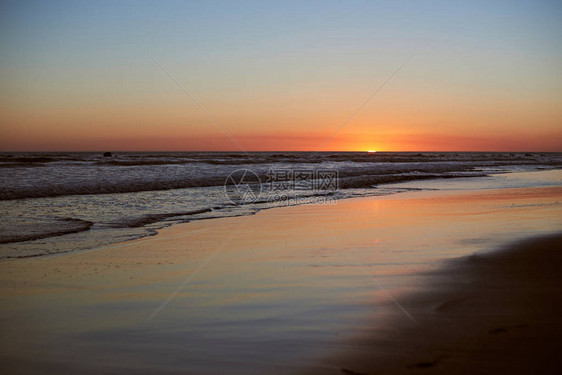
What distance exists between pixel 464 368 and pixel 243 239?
524 cm

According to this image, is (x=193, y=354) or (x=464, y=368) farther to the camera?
(x=193, y=354)

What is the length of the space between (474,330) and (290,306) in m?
1.67

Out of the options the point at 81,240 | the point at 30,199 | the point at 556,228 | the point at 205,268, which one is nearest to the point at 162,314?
the point at 205,268

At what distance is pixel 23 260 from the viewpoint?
6340mm

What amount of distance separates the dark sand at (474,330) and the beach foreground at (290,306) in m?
0.01

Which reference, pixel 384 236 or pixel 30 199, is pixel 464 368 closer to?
pixel 384 236

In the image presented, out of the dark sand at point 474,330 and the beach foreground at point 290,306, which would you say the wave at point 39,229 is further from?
the dark sand at point 474,330

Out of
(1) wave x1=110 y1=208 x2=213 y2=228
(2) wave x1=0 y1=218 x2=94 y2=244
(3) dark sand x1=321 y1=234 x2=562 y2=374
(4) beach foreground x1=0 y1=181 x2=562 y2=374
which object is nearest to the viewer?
(3) dark sand x1=321 y1=234 x2=562 y2=374

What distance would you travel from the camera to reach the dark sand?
3.13 m

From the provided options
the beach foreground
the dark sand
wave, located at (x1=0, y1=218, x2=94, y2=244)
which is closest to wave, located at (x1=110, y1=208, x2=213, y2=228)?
wave, located at (x1=0, y1=218, x2=94, y2=244)

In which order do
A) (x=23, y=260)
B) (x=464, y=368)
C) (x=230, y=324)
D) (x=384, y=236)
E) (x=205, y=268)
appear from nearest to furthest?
1. (x=464, y=368)
2. (x=230, y=324)
3. (x=205, y=268)
4. (x=23, y=260)
5. (x=384, y=236)

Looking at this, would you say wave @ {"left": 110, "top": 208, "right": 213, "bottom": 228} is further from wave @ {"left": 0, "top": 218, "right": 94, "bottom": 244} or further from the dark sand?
the dark sand

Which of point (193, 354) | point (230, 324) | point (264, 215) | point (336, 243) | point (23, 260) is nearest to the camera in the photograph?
point (193, 354)

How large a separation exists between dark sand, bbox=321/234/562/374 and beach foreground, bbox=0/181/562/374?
1 centimetres
